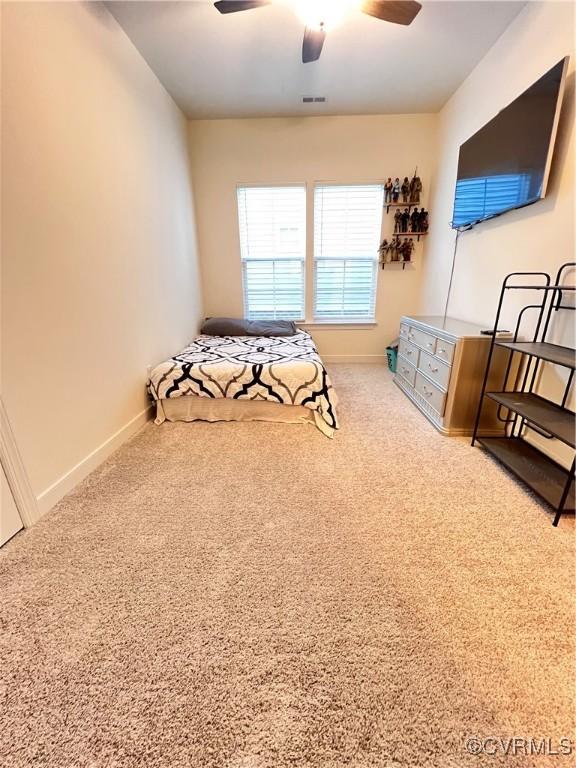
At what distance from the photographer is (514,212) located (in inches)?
85.9

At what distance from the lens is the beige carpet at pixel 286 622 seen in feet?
2.59

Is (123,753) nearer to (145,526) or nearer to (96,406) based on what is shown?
(145,526)

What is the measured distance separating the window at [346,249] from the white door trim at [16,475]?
133 inches

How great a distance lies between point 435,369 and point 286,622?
79.0 inches

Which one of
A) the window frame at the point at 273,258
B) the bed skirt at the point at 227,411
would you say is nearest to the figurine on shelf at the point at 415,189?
the window frame at the point at 273,258

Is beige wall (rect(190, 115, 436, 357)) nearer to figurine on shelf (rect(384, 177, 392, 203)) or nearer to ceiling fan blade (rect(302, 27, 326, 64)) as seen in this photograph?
figurine on shelf (rect(384, 177, 392, 203))

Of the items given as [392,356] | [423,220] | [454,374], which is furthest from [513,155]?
[392,356]

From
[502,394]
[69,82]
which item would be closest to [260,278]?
[69,82]

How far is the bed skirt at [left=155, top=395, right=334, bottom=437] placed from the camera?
2500mm

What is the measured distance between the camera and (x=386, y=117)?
11.1ft

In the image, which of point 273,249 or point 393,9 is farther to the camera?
point 273,249

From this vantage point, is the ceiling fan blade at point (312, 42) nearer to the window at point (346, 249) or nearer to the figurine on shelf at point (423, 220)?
the window at point (346, 249)

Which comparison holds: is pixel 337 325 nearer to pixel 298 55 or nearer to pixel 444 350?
pixel 444 350

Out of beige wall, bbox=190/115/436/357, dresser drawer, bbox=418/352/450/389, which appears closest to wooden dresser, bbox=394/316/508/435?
dresser drawer, bbox=418/352/450/389
